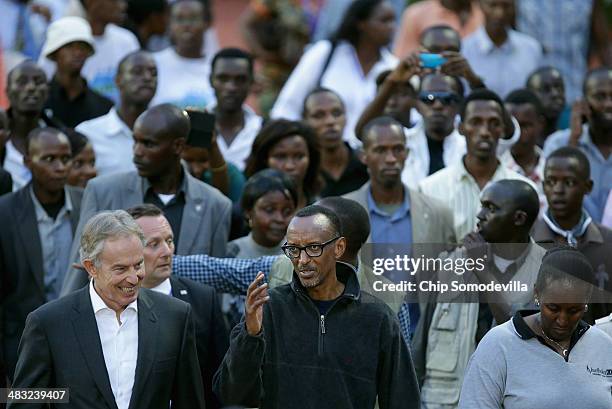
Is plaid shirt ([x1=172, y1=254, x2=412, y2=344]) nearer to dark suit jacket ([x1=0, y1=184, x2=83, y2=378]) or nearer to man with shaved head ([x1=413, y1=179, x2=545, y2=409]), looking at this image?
man with shaved head ([x1=413, y1=179, x2=545, y2=409])

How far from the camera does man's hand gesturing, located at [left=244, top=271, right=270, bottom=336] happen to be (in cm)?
673

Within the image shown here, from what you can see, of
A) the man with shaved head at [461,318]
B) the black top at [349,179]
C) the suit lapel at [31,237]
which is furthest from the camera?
the black top at [349,179]

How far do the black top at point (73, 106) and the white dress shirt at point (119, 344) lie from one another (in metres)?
4.84

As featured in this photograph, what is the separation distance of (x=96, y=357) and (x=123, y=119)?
14.5ft

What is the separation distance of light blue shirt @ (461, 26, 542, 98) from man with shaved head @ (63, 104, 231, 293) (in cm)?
408

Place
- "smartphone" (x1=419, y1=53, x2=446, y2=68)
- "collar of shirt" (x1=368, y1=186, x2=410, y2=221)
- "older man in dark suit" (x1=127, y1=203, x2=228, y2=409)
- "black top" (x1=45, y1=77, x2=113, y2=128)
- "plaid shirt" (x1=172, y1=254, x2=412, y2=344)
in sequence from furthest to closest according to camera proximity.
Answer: "black top" (x1=45, y1=77, x2=113, y2=128) < "smartphone" (x1=419, y1=53, x2=446, y2=68) < "collar of shirt" (x1=368, y1=186, x2=410, y2=221) < "plaid shirt" (x1=172, y1=254, x2=412, y2=344) < "older man in dark suit" (x1=127, y1=203, x2=228, y2=409)

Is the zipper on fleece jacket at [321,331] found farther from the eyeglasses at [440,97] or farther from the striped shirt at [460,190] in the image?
the eyeglasses at [440,97]

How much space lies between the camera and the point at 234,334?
22.8 feet

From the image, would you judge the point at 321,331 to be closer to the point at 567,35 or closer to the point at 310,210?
the point at 310,210

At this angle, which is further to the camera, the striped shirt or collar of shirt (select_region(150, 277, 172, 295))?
the striped shirt

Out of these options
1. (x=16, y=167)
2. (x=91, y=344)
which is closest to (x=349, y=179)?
(x=16, y=167)

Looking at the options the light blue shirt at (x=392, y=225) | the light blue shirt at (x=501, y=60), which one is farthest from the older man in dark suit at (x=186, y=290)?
the light blue shirt at (x=501, y=60)

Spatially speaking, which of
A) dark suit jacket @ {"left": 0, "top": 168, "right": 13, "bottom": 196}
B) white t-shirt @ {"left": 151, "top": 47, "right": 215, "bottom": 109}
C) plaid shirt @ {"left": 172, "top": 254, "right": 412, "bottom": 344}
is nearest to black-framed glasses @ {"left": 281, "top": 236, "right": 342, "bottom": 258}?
plaid shirt @ {"left": 172, "top": 254, "right": 412, "bottom": 344}

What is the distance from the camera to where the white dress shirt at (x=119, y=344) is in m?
7.18
